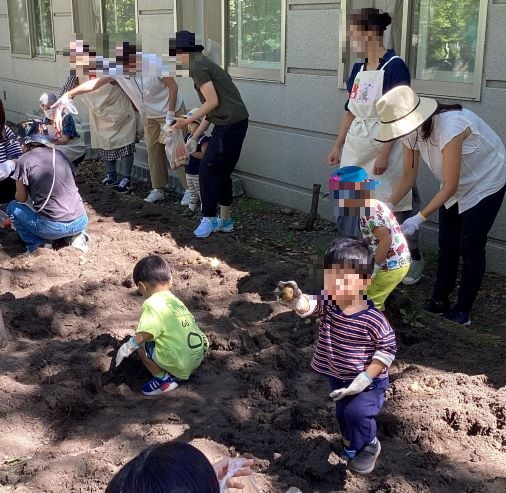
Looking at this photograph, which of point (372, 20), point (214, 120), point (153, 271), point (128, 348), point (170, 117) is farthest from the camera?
point (170, 117)

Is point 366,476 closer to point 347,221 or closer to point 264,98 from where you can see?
point 347,221

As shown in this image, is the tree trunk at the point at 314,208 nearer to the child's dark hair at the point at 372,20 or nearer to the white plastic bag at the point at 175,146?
the white plastic bag at the point at 175,146

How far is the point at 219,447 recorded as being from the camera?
10.6ft

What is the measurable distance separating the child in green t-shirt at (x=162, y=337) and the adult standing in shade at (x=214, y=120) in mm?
2654

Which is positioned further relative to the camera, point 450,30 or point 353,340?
point 450,30

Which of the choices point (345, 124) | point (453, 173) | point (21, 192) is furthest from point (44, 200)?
point (453, 173)

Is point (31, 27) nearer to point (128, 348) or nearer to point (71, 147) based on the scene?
point (71, 147)

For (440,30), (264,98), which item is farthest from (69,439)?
(264,98)

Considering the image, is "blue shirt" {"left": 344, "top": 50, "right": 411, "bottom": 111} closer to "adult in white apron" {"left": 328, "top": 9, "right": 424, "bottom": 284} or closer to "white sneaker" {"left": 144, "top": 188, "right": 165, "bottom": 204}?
"adult in white apron" {"left": 328, "top": 9, "right": 424, "bottom": 284}

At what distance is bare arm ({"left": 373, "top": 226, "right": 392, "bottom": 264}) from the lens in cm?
388

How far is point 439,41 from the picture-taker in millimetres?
5766

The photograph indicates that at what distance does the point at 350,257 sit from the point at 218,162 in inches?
148

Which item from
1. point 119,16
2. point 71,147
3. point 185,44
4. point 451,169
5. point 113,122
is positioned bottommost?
point 71,147

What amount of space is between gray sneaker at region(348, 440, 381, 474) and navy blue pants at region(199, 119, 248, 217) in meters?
3.78
